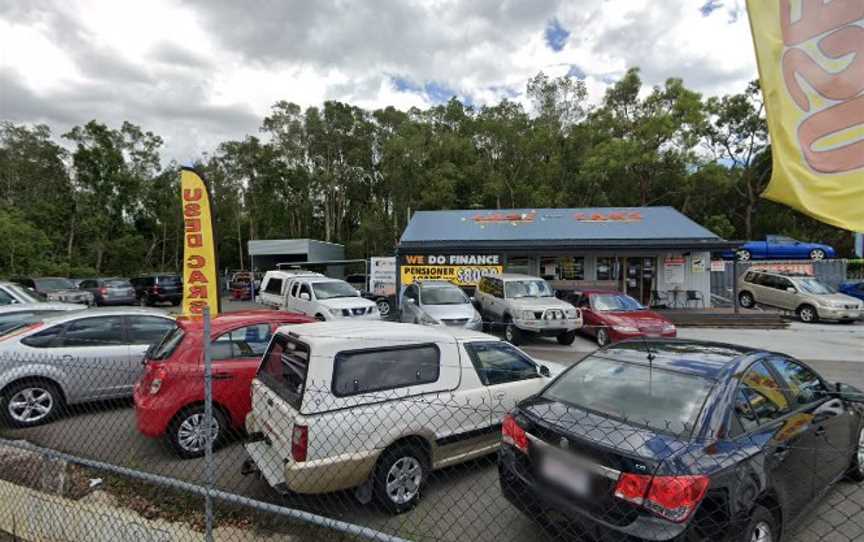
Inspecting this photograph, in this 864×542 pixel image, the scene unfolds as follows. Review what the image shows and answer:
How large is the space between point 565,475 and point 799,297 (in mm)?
19114

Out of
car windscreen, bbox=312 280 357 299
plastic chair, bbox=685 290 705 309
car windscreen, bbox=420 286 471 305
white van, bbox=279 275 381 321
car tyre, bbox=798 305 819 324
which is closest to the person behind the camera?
car windscreen, bbox=420 286 471 305

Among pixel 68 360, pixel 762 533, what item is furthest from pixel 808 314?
pixel 68 360

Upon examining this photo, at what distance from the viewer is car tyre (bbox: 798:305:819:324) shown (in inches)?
623

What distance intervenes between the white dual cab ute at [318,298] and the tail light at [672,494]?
9.98m

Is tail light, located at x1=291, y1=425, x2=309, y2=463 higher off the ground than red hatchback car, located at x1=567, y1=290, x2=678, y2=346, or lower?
higher

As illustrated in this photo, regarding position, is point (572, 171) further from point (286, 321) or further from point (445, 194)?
point (286, 321)

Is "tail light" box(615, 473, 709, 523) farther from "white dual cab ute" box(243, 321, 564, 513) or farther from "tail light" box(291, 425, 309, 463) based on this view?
"tail light" box(291, 425, 309, 463)

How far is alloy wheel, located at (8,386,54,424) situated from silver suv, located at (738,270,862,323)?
21809mm

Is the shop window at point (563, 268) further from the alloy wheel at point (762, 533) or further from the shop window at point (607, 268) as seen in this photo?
the alloy wheel at point (762, 533)

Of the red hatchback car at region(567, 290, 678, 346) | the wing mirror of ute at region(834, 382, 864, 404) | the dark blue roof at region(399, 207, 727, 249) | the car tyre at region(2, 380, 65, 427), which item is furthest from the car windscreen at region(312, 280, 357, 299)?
the wing mirror of ute at region(834, 382, 864, 404)

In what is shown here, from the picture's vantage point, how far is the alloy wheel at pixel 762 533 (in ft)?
8.27

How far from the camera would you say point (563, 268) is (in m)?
20.3

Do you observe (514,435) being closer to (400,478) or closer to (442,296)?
(400,478)

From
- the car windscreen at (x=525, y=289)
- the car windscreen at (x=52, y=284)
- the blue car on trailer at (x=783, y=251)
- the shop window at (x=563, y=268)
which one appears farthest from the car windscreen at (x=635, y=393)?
the car windscreen at (x=52, y=284)
